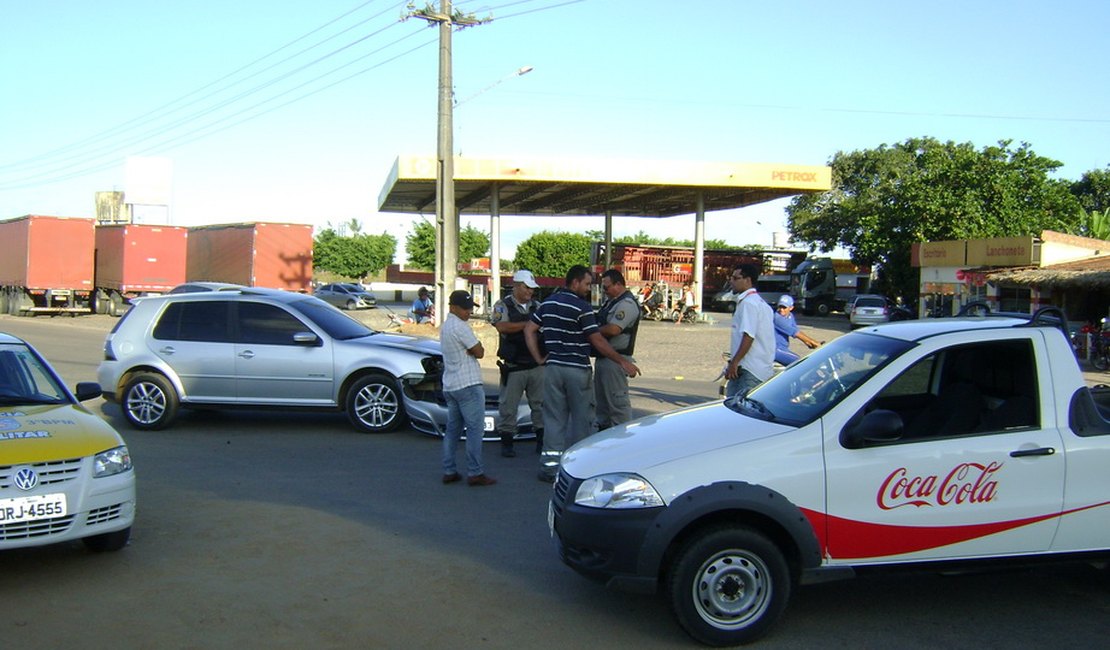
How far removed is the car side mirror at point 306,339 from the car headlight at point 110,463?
4641 mm

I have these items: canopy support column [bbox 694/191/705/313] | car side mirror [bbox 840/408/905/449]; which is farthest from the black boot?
canopy support column [bbox 694/191/705/313]

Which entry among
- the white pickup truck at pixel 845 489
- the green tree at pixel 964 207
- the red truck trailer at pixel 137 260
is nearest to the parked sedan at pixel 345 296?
the red truck trailer at pixel 137 260

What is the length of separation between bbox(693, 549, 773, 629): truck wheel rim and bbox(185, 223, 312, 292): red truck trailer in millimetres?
29994

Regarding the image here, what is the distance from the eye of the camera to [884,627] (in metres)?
4.92

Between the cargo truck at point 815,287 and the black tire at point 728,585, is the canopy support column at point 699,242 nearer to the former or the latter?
the cargo truck at point 815,287

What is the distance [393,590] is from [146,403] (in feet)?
20.8

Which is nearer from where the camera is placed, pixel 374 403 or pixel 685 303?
pixel 374 403

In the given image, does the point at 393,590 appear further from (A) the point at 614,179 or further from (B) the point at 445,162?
(A) the point at 614,179

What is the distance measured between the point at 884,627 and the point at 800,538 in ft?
2.65

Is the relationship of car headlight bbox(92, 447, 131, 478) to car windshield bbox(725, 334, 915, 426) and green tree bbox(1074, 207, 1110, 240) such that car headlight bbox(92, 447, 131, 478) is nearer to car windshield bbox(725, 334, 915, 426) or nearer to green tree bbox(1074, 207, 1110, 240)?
car windshield bbox(725, 334, 915, 426)

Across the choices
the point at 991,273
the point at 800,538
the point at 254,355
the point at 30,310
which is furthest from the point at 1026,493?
the point at 30,310

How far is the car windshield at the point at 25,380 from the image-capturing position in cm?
647

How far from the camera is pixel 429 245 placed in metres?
96.4

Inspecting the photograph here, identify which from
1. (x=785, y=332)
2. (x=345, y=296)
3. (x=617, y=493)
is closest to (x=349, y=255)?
(x=345, y=296)
